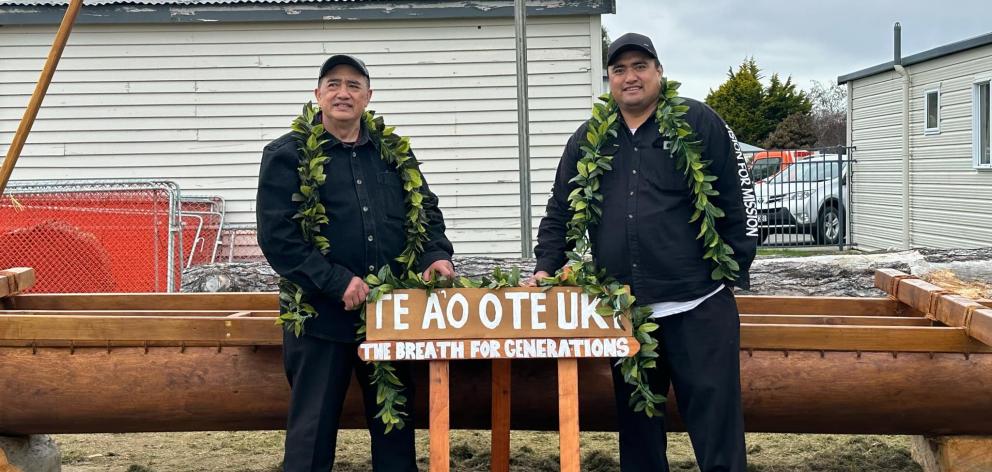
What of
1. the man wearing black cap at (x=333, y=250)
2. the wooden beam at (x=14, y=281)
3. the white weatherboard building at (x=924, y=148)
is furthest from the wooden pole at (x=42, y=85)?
the white weatherboard building at (x=924, y=148)

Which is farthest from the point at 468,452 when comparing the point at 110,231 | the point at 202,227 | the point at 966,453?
the point at 202,227

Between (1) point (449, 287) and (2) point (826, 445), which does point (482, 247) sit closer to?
(2) point (826, 445)

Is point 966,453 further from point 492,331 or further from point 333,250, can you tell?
point 333,250

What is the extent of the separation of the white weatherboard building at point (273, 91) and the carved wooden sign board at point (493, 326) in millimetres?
7315

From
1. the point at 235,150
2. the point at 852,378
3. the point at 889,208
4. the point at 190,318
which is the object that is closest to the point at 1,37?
the point at 235,150

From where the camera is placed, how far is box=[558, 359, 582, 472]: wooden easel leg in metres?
3.32

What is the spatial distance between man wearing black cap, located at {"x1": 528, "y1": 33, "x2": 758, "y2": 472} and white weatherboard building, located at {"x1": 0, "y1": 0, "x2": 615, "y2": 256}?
7117 mm

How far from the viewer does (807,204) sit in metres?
17.9

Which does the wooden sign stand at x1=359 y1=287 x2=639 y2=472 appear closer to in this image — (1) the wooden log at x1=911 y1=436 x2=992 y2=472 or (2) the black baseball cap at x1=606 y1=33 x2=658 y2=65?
(2) the black baseball cap at x1=606 y1=33 x2=658 y2=65

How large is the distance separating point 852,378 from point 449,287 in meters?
1.68

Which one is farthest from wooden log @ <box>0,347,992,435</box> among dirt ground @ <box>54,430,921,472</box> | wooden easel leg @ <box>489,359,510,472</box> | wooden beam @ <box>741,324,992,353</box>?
dirt ground @ <box>54,430,921,472</box>

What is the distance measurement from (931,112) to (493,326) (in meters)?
13.8

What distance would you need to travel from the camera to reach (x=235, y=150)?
429 inches

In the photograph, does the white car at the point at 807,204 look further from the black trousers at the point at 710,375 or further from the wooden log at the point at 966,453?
the black trousers at the point at 710,375
